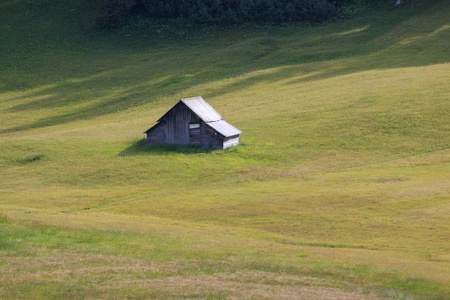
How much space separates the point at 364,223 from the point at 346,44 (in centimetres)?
7012

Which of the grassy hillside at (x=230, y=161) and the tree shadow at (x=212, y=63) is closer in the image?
the grassy hillside at (x=230, y=161)

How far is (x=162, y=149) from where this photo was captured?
60.7m

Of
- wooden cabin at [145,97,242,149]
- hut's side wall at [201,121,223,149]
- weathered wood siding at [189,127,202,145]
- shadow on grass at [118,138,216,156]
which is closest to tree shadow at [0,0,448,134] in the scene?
wooden cabin at [145,97,242,149]

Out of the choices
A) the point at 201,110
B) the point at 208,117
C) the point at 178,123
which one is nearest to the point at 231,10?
the point at 201,110

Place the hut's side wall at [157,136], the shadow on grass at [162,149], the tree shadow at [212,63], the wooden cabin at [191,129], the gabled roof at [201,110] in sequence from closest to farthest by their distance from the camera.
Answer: the shadow on grass at [162,149], the wooden cabin at [191,129], the gabled roof at [201,110], the hut's side wall at [157,136], the tree shadow at [212,63]

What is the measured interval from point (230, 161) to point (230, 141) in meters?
4.40

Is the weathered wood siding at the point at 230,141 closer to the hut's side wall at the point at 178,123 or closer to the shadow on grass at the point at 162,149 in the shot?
the shadow on grass at the point at 162,149

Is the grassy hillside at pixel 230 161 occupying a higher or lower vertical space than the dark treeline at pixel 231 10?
lower

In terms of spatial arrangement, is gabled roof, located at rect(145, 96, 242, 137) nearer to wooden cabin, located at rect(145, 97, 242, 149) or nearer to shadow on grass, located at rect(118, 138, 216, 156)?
wooden cabin, located at rect(145, 97, 242, 149)

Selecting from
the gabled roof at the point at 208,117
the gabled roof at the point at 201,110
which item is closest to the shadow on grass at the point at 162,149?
the gabled roof at the point at 208,117

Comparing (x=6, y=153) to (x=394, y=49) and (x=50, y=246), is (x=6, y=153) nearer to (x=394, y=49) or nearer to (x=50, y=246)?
(x=50, y=246)

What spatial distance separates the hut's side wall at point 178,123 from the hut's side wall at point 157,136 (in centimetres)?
53

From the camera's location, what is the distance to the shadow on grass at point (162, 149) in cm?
5956

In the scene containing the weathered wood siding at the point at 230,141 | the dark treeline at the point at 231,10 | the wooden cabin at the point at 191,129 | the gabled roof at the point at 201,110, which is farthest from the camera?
the dark treeline at the point at 231,10
